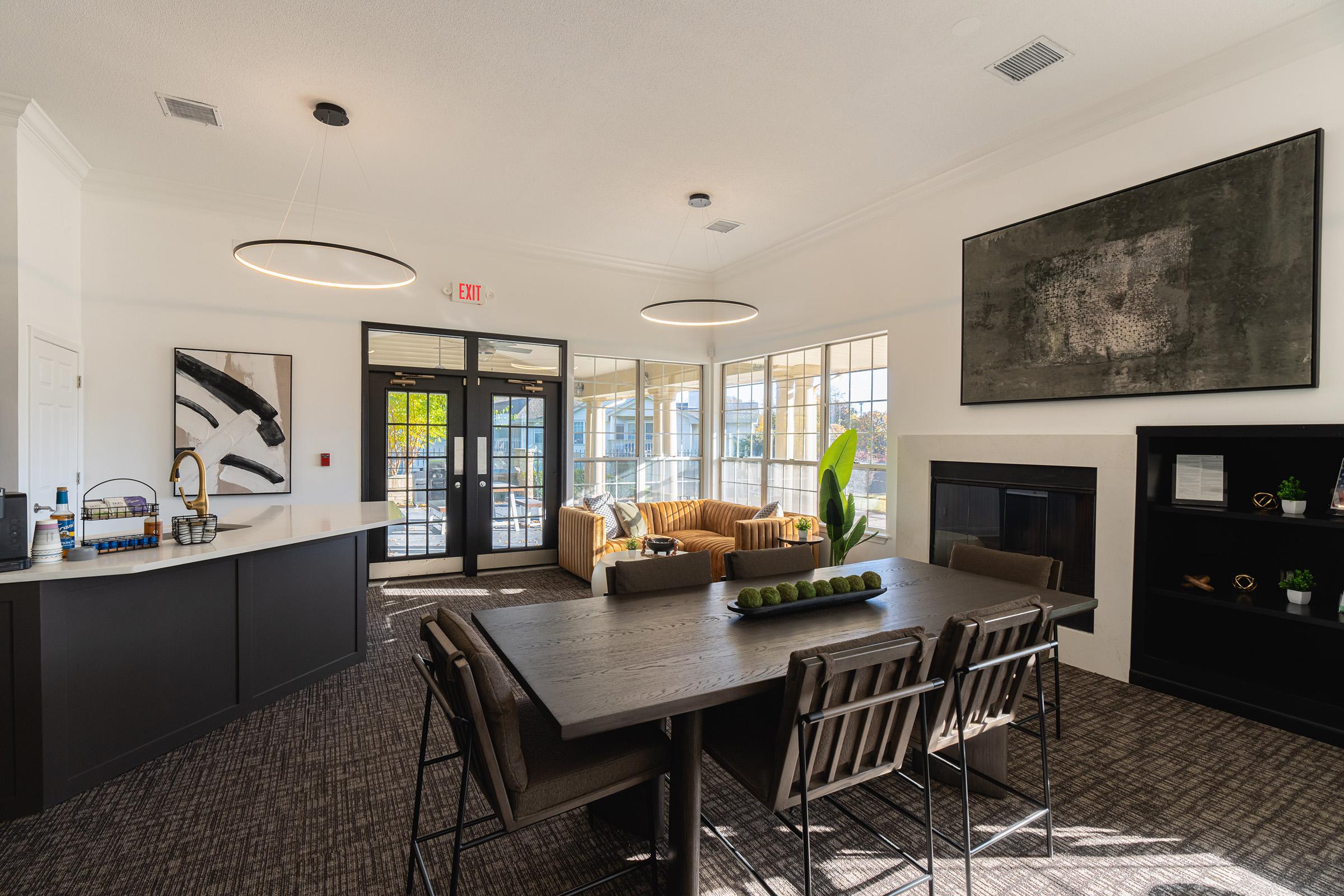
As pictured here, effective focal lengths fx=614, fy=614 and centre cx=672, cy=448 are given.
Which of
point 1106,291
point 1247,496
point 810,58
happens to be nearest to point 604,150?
point 810,58

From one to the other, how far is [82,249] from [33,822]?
14.8 feet

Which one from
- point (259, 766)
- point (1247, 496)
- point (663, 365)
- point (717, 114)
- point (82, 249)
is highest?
point (717, 114)

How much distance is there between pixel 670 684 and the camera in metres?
1.60

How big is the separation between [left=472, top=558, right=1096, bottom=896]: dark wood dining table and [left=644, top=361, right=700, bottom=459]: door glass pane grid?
4881 mm

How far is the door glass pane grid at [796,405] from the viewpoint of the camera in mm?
6246

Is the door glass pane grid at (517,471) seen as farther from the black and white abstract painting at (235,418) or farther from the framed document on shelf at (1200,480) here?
the framed document on shelf at (1200,480)

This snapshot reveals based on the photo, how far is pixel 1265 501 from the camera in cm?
315

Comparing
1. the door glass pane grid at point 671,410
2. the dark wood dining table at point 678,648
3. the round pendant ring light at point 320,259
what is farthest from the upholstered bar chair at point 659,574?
the door glass pane grid at point 671,410

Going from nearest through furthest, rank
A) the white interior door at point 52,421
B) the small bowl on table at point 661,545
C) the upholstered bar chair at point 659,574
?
the upholstered bar chair at point 659,574
the white interior door at point 52,421
the small bowl on table at point 661,545

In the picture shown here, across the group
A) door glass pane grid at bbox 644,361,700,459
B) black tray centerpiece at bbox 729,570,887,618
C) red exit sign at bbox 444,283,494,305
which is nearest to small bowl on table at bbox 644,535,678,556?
door glass pane grid at bbox 644,361,700,459

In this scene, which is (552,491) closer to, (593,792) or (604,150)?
(604,150)

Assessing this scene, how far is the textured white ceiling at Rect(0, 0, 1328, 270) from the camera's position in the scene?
2.98 m

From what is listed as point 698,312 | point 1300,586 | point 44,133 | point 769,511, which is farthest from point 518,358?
point 1300,586

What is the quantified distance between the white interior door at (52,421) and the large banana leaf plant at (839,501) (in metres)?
5.51
